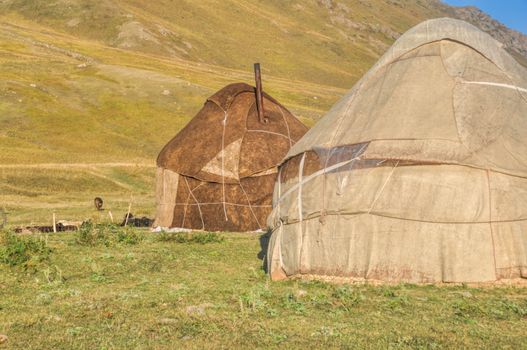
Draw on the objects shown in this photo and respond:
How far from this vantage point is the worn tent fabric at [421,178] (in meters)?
12.5

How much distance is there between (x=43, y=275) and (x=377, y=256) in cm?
581

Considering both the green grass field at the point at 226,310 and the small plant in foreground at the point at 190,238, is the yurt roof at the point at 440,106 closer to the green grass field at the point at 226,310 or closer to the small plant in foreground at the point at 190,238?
the green grass field at the point at 226,310

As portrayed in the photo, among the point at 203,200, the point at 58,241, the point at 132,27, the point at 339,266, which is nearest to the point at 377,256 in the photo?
the point at 339,266

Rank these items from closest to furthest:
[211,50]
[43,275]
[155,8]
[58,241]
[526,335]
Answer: [526,335]
[43,275]
[58,241]
[211,50]
[155,8]

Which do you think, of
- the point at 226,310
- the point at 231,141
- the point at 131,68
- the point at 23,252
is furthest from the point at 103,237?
the point at 131,68

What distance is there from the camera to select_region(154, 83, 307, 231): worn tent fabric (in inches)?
896

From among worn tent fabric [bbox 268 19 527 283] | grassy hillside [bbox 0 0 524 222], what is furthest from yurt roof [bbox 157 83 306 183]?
grassy hillside [bbox 0 0 524 222]

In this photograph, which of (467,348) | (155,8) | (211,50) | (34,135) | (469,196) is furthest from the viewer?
(155,8)

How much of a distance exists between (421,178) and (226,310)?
4.36m

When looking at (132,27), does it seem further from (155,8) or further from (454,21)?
(454,21)

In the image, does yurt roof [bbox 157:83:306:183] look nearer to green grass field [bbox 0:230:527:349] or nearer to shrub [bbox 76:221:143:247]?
shrub [bbox 76:221:143:247]

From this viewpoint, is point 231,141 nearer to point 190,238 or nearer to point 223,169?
point 223,169

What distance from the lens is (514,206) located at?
41.5ft

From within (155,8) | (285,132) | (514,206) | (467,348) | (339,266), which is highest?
(155,8)
